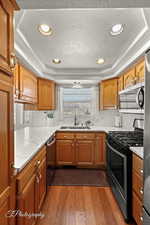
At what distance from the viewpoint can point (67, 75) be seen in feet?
12.6

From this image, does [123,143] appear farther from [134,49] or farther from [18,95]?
[18,95]

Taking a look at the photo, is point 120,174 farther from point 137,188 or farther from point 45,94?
point 45,94

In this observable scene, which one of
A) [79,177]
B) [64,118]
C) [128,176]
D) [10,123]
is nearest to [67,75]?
[64,118]

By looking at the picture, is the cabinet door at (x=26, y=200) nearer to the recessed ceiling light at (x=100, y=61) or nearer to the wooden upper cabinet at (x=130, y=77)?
the wooden upper cabinet at (x=130, y=77)

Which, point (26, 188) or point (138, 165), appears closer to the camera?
point (26, 188)

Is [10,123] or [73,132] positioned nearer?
[10,123]

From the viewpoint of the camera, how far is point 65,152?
11.8ft

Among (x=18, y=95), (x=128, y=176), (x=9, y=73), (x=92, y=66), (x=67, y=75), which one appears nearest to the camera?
(x=9, y=73)

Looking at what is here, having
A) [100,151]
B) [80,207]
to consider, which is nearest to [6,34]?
[80,207]

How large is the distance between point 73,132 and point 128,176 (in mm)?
1854

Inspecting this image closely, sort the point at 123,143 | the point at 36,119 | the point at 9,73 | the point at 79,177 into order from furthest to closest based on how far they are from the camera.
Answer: the point at 36,119 → the point at 79,177 → the point at 123,143 → the point at 9,73

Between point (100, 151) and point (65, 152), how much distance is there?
78 centimetres

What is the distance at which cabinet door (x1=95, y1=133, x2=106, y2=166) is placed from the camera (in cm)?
354

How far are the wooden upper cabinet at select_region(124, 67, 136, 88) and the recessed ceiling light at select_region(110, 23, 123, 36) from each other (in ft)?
2.40
